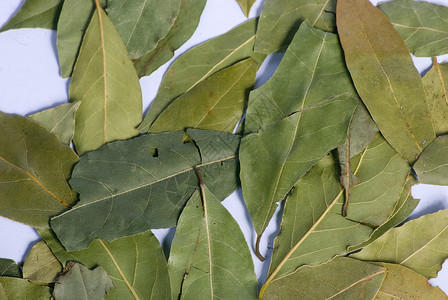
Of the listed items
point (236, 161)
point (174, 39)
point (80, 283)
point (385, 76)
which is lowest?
point (80, 283)

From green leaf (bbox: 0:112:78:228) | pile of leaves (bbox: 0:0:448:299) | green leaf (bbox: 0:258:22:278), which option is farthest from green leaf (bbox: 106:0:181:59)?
green leaf (bbox: 0:258:22:278)

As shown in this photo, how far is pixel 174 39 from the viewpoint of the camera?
→ 2.76 feet

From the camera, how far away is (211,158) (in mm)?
812

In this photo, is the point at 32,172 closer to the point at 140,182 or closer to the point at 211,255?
the point at 140,182

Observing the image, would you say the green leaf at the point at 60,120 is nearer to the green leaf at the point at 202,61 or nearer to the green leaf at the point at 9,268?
the green leaf at the point at 202,61

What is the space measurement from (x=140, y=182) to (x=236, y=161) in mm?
187

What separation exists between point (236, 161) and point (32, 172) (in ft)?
1.27

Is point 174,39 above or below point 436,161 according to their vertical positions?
above

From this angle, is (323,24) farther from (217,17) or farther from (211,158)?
(211,158)

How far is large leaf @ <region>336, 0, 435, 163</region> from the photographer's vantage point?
2.57ft

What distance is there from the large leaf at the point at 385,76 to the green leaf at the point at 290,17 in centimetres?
4

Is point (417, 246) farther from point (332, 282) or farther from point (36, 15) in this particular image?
point (36, 15)

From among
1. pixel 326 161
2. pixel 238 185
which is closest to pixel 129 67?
pixel 238 185

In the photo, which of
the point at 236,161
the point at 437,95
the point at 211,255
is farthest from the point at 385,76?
the point at 211,255
